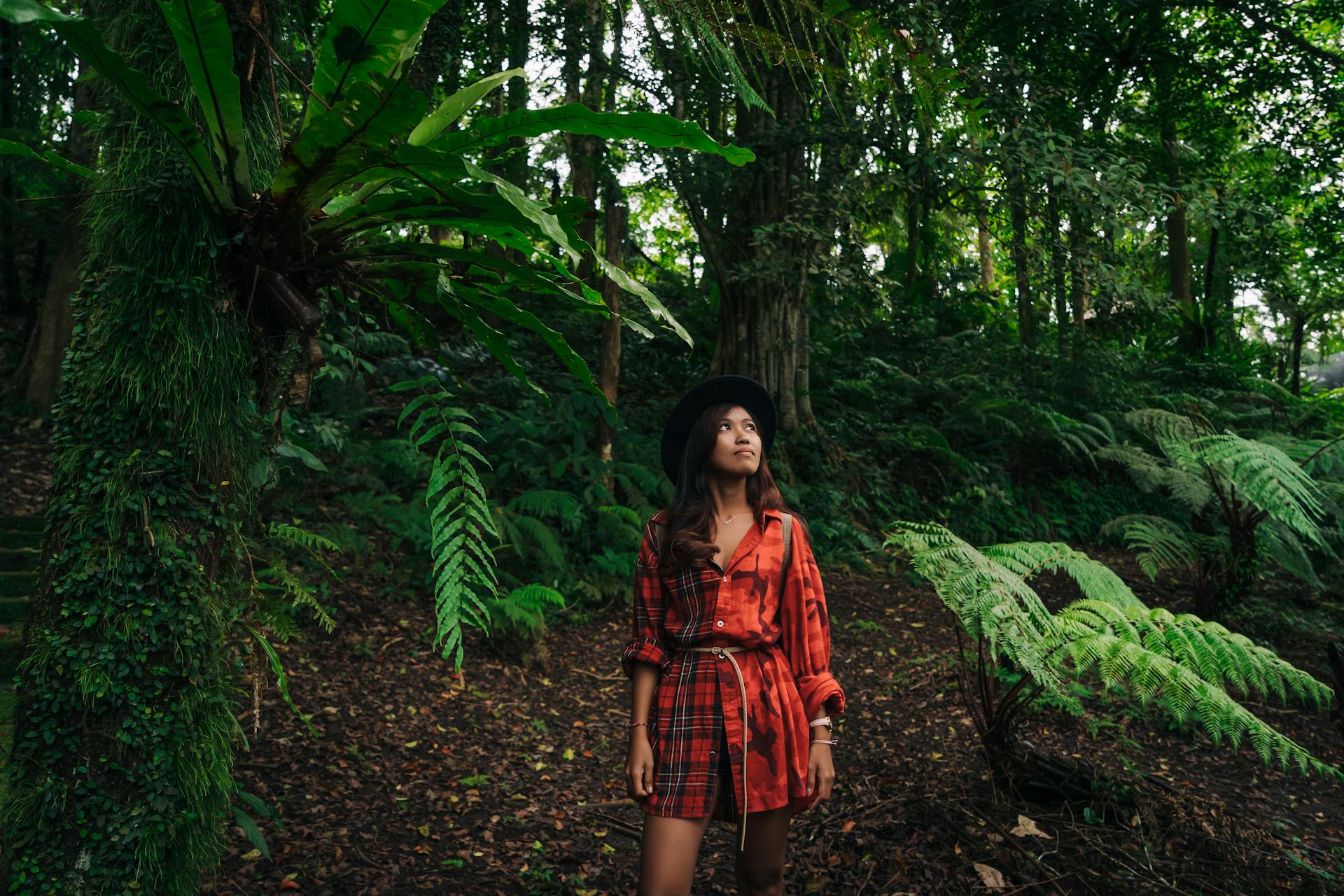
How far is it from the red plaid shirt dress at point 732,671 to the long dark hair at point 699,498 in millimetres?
36

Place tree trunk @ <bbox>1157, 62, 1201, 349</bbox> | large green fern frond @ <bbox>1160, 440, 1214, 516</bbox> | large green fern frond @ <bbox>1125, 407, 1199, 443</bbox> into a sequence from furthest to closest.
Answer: tree trunk @ <bbox>1157, 62, 1201, 349</bbox>, large green fern frond @ <bbox>1125, 407, 1199, 443</bbox>, large green fern frond @ <bbox>1160, 440, 1214, 516</bbox>

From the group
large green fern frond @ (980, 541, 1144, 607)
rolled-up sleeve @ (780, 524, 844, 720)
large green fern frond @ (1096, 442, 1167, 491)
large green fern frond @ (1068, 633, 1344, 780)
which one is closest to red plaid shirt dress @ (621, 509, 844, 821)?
rolled-up sleeve @ (780, 524, 844, 720)

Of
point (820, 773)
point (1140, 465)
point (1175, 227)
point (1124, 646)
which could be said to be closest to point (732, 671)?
point (820, 773)

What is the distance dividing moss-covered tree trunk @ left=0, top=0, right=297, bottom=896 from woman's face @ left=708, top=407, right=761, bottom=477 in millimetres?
1292

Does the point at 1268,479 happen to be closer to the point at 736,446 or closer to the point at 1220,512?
the point at 1220,512

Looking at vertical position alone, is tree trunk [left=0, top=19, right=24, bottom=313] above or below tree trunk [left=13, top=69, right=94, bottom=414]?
above

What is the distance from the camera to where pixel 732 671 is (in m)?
2.27

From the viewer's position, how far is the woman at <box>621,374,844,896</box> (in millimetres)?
2199

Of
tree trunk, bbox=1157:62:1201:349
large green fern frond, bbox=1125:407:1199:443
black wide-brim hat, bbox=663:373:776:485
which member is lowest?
black wide-brim hat, bbox=663:373:776:485

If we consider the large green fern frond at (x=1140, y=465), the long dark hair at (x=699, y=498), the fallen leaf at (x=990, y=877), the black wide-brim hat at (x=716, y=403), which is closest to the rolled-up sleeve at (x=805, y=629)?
the long dark hair at (x=699, y=498)

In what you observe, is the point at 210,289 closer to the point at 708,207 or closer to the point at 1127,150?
the point at 708,207

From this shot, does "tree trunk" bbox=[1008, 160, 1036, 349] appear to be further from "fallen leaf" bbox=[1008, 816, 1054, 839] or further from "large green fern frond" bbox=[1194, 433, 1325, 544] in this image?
"fallen leaf" bbox=[1008, 816, 1054, 839]

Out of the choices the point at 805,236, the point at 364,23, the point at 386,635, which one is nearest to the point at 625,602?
the point at 386,635

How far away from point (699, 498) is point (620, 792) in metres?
2.26
